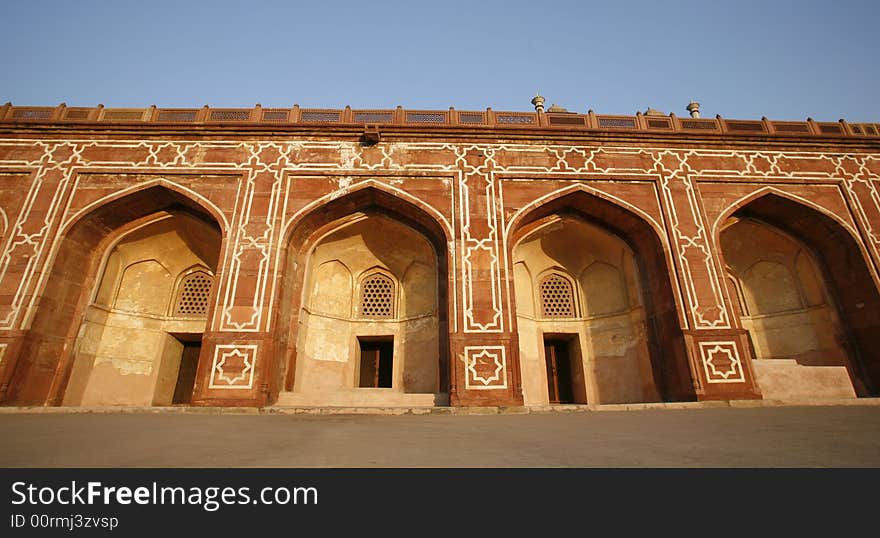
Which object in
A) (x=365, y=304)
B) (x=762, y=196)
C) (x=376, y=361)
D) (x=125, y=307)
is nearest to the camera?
A: (x=762, y=196)

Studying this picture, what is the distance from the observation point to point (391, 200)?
8500mm

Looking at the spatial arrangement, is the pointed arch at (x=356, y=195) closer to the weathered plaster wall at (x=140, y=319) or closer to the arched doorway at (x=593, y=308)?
the arched doorway at (x=593, y=308)

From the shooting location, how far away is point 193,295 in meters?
9.96

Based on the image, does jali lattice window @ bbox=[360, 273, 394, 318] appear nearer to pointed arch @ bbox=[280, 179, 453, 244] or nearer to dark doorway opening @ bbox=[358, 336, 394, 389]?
dark doorway opening @ bbox=[358, 336, 394, 389]

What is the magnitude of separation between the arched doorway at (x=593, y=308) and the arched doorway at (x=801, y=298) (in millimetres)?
1671

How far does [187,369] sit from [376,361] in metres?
4.30

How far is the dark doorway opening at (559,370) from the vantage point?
9.86m

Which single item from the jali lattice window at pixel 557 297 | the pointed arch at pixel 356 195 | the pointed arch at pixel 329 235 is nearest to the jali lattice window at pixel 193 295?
the pointed arch at pixel 329 235

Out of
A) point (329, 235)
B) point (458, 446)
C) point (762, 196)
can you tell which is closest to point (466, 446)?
point (458, 446)

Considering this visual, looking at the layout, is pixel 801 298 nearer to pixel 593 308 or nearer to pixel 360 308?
pixel 593 308

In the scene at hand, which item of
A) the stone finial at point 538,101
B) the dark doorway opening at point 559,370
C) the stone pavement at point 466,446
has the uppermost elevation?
the stone finial at point 538,101
